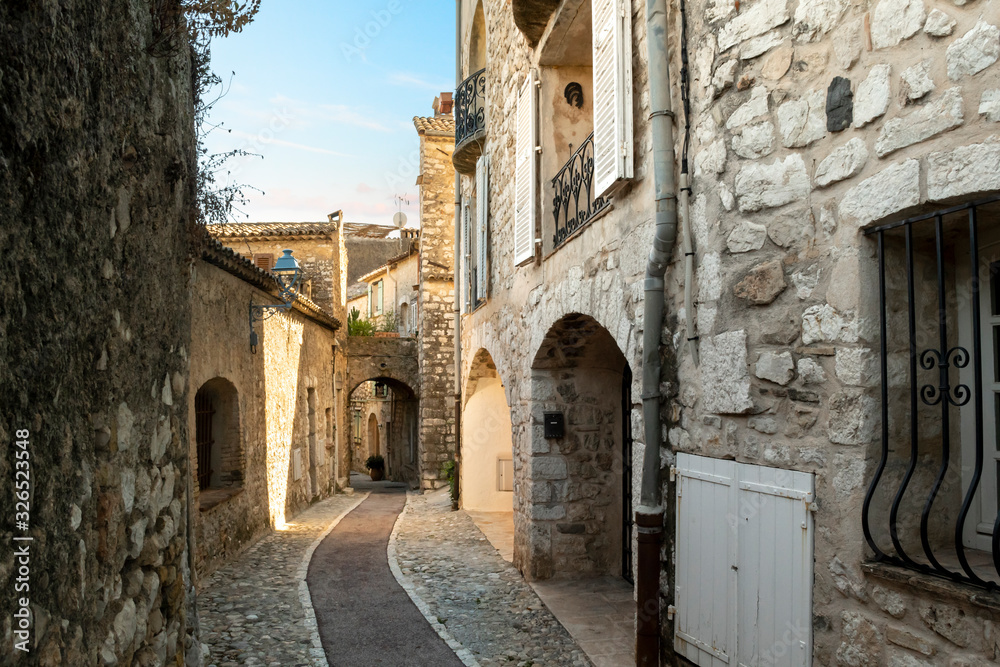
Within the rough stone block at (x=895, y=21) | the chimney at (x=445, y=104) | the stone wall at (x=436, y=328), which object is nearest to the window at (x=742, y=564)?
the rough stone block at (x=895, y=21)

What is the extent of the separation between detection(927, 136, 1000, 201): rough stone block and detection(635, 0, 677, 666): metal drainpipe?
1612 millimetres

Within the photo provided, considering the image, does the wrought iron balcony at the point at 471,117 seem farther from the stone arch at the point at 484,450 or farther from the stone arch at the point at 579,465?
the stone arch at the point at 579,465

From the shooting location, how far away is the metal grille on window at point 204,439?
370 inches

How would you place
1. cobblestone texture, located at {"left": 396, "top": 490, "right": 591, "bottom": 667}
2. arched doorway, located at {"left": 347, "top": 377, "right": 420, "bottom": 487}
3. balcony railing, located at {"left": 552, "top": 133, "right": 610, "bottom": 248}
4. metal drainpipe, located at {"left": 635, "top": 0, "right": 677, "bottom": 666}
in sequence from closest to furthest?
metal drainpipe, located at {"left": 635, "top": 0, "right": 677, "bottom": 666} < cobblestone texture, located at {"left": 396, "top": 490, "right": 591, "bottom": 667} < balcony railing, located at {"left": 552, "top": 133, "right": 610, "bottom": 248} < arched doorway, located at {"left": 347, "top": 377, "right": 420, "bottom": 487}

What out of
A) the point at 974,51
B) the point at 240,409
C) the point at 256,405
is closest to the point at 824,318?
the point at 974,51

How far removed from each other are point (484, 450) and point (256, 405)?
387 centimetres

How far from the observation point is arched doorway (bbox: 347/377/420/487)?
22.1 m

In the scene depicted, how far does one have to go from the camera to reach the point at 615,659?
17.1ft

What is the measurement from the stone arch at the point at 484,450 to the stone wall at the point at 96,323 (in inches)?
344

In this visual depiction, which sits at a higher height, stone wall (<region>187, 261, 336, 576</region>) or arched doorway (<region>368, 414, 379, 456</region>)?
stone wall (<region>187, 261, 336, 576</region>)

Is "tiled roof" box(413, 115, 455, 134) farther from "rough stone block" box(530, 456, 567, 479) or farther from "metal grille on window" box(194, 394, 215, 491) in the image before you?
"rough stone block" box(530, 456, 567, 479)

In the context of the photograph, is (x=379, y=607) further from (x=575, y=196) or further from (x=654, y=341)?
(x=575, y=196)

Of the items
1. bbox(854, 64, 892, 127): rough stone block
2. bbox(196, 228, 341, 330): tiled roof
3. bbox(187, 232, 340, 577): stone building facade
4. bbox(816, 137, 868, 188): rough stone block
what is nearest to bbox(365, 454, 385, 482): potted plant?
bbox(187, 232, 340, 577): stone building facade

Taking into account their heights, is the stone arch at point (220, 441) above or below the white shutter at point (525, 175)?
below
